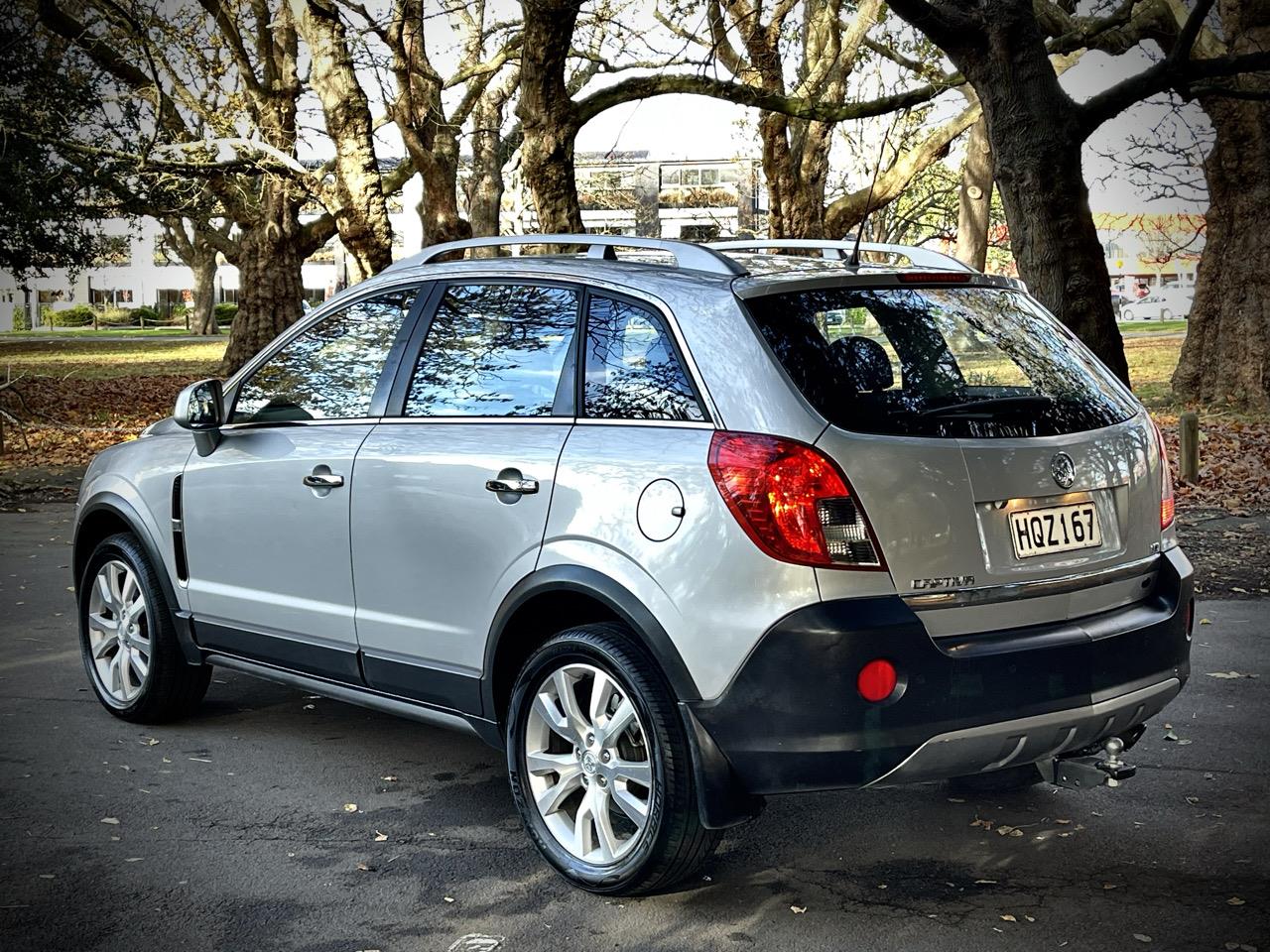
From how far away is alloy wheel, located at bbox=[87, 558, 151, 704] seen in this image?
20.3 feet

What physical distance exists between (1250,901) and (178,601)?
156 inches

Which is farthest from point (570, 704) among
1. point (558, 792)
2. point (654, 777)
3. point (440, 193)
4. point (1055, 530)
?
point (440, 193)

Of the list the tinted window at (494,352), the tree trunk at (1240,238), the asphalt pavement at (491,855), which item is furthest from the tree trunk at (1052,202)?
the tree trunk at (1240,238)

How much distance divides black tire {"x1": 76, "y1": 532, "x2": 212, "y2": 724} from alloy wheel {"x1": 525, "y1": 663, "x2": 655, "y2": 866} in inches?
86.2

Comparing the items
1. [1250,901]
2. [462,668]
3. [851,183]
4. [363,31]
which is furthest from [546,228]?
[851,183]

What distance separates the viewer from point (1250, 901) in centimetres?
422

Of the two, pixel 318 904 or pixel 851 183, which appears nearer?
pixel 318 904

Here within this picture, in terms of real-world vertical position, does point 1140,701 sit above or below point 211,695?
above

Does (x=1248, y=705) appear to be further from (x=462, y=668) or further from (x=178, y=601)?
(x=178, y=601)

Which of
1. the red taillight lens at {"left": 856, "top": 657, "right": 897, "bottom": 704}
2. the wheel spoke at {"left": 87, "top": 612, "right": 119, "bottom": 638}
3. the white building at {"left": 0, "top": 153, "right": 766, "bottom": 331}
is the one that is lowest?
the wheel spoke at {"left": 87, "top": 612, "right": 119, "bottom": 638}

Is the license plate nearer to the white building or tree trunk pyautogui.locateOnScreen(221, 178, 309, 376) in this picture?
tree trunk pyautogui.locateOnScreen(221, 178, 309, 376)

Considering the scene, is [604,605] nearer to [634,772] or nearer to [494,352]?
[634,772]

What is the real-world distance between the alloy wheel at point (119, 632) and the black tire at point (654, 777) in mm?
2415

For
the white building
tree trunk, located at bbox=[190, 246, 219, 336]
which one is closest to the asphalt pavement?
the white building
